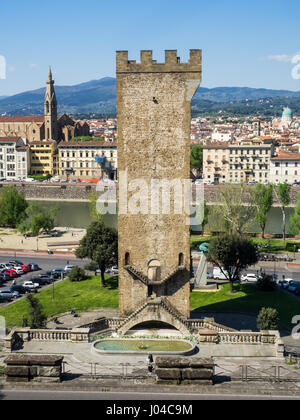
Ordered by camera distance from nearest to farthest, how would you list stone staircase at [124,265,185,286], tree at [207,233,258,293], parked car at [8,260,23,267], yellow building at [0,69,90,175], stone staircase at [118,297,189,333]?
stone staircase at [118,297,189,333] → stone staircase at [124,265,185,286] → tree at [207,233,258,293] → parked car at [8,260,23,267] → yellow building at [0,69,90,175]

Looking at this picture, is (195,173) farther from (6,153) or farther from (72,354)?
(72,354)

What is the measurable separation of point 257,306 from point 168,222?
10658mm

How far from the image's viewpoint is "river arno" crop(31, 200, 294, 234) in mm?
64825

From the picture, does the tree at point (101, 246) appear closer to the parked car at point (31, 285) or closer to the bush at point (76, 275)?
the bush at point (76, 275)

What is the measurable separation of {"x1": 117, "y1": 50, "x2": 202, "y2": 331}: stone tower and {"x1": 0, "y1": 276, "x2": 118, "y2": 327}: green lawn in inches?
347

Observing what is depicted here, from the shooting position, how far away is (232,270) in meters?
36.1

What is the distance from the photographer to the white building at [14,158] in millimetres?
109750

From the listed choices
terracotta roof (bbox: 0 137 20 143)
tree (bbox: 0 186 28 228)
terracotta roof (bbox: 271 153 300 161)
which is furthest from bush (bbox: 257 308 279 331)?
terracotta roof (bbox: 0 137 20 143)

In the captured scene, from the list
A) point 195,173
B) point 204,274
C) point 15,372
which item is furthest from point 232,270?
point 195,173

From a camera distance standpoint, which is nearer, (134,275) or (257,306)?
(134,275)

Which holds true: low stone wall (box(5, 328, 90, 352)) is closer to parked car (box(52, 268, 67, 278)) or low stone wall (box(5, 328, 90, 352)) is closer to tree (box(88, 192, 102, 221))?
parked car (box(52, 268, 67, 278))

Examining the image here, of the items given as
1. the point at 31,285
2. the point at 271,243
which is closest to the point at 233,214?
the point at 271,243

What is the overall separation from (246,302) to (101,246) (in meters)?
9.77

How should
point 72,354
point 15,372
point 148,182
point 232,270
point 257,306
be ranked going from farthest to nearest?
point 232,270
point 257,306
point 148,182
point 72,354
point 15,372
